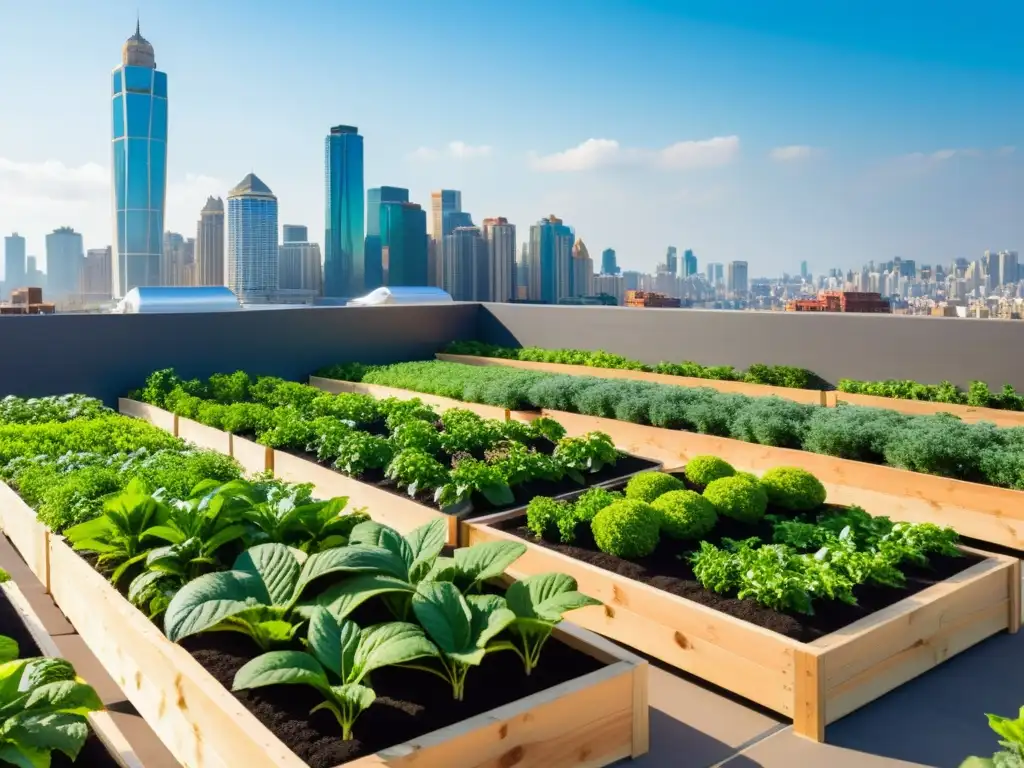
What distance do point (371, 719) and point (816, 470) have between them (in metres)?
3.82

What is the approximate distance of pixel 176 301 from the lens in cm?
965

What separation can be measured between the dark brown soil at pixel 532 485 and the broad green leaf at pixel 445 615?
183 centimetres

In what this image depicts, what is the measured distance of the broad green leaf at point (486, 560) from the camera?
2.85 meters

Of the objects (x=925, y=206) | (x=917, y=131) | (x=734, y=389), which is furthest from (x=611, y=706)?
(x=917, y=131)

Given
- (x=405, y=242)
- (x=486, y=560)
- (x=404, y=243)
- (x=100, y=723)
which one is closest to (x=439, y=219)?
(x=405, y=242)

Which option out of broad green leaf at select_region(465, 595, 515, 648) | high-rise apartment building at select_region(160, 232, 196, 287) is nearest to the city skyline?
high-rise apartment building at select_region(160, 232, 196, 287)

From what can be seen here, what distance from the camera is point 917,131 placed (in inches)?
1129

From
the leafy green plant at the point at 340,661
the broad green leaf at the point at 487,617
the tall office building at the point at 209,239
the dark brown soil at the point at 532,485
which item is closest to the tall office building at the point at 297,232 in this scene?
the tall office building at the point at 209,239

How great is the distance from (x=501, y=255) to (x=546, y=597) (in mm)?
19497

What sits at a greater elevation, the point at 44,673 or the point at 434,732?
the point at 44,673

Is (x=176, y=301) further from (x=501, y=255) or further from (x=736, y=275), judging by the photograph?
(x=736, y=275)

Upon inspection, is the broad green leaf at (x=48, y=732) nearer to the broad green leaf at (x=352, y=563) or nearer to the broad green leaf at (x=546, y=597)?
the broad green leaf at (x=352, y=563)

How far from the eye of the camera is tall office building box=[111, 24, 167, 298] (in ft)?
167

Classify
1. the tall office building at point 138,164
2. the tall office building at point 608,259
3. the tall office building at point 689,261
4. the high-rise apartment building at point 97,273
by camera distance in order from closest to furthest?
the high-rise apartment building at point 97,273, the tall office building at point 689,261, the tall office building at point 608,259, the tall office building at point 138,164
